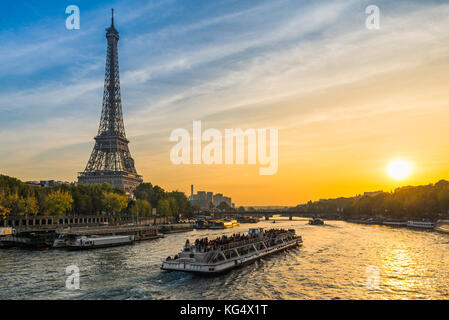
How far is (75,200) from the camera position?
417 ft

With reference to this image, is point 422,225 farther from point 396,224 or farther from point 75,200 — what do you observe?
point 75,200

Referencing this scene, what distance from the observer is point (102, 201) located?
128250mm

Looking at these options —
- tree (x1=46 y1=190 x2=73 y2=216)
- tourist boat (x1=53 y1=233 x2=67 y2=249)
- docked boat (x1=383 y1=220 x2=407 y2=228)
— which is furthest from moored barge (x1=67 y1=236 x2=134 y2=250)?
docked boat (x1=383 y1=220 x2=407 y2=228)

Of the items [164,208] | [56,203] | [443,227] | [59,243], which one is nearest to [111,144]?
[164,208]

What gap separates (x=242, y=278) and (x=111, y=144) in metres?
159

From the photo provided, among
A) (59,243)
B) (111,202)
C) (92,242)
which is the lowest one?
(59,243)

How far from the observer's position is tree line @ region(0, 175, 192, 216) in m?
98.9

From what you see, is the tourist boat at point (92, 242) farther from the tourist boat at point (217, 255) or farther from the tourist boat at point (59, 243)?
the tourist boat at point (217, 255)

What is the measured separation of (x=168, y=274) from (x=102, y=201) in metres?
92.3

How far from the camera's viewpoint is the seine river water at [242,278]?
34.7 m

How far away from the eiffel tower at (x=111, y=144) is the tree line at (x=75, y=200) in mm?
13296

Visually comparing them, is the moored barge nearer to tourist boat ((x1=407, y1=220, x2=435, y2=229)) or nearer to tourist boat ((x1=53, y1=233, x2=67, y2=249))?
tourist boat ((x1=53, y1=233, x2=67, y2=249))

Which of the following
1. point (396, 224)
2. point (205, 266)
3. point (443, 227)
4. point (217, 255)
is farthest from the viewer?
point (396, 224)
